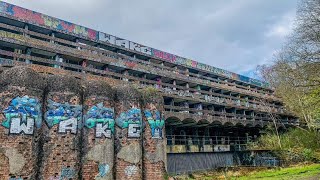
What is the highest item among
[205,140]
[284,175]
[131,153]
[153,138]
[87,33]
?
[87,33]

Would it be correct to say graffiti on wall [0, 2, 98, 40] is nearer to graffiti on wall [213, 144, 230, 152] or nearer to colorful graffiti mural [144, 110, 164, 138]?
graffiti on wall [213, 144, 230, 152]

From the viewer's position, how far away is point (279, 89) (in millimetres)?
30016

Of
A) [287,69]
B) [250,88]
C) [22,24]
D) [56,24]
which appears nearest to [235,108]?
[250,88]

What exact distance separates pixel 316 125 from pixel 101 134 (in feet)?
67.4

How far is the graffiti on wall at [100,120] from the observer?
10.8 meters

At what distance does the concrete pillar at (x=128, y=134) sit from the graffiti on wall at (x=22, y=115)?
299 centimetres

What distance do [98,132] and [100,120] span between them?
0.44 meters

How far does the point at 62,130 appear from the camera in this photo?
999 cm

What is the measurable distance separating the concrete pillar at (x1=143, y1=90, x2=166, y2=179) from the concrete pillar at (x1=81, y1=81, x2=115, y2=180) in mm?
1552

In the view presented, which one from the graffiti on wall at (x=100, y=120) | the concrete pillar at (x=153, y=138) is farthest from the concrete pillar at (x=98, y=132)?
the concrete pillar at (x=153, y=138)

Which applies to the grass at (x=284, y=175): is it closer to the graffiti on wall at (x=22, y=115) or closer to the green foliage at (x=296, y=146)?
the green foliage at (x=296, y=146)

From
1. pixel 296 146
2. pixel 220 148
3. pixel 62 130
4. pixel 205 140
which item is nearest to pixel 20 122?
pixel 62 130

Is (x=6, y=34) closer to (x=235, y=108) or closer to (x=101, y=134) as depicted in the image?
(x=101, y=134)

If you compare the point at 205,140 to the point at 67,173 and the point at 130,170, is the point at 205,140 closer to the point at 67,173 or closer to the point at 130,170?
the point at 130,170
